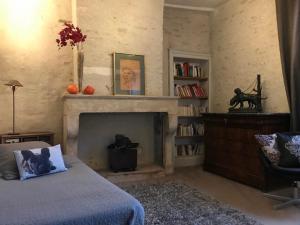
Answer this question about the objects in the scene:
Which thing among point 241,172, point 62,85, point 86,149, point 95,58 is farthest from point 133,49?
point 241,172

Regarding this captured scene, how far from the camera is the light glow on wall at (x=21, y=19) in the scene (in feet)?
13.6

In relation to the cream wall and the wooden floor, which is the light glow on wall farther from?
the wooden floor

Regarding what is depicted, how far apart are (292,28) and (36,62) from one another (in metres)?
3.74

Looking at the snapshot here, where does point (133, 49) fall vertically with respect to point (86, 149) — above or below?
above

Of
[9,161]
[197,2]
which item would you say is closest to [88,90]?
[9,161]

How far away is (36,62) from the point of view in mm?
4352

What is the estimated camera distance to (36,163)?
8.25 feet

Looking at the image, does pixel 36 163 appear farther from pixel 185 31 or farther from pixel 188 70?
pixel 185 31

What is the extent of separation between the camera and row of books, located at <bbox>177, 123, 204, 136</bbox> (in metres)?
5.41

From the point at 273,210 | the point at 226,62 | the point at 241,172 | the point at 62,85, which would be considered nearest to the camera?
the point at 273,210

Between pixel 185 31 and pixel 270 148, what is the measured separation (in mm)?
3092

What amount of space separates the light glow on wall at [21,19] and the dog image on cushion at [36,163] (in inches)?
92.3

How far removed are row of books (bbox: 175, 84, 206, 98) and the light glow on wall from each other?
2.64 m

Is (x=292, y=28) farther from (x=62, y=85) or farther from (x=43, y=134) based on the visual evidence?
(x=43, y=134)
